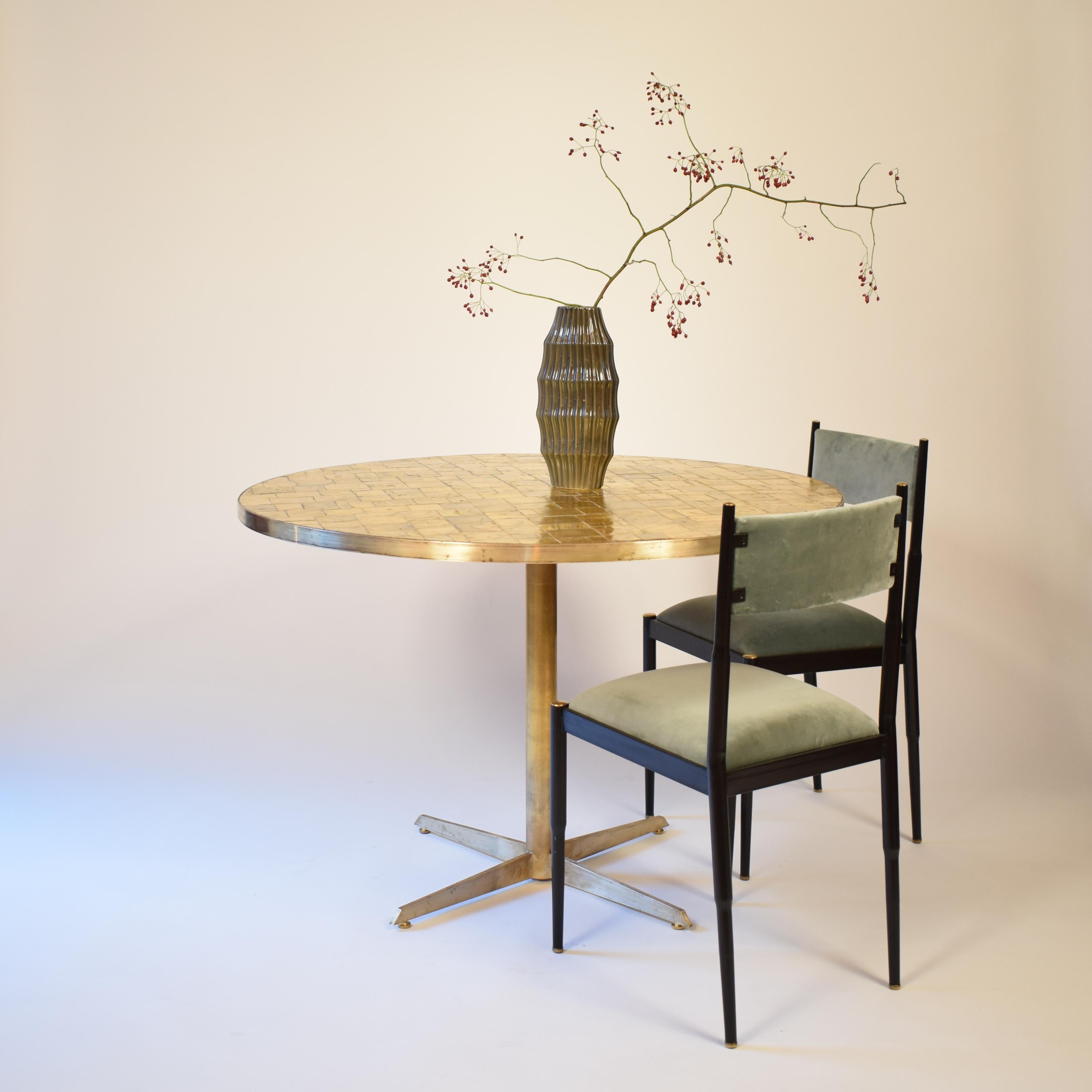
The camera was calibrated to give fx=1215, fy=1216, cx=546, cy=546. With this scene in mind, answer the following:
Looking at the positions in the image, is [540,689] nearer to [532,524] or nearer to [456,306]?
[532,524]

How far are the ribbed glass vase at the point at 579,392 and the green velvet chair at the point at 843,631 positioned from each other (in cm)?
53

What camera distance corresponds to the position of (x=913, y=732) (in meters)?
2.95

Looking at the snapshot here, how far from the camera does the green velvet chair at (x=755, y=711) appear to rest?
195cm

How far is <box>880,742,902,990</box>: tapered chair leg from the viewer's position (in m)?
2.22

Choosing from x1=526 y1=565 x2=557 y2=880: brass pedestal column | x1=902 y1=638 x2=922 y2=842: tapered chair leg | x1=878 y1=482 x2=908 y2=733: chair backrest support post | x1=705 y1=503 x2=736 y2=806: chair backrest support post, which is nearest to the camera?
x1=705 y1=503 x2=736 y2=806: chair backrest support post

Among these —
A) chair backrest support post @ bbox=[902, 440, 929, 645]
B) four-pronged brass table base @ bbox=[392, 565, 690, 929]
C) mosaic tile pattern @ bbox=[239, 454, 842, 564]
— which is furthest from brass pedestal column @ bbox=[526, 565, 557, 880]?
chair backrest support post @ bbox=[902, 440, 929, 645]

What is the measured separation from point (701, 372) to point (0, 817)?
2553 millimetres

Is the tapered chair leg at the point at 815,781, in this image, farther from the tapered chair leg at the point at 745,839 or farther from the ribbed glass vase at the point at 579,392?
the ribbed glass vase at the point at 579,392

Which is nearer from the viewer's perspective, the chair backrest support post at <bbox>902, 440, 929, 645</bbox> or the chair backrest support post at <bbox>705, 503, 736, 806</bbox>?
the chair backrest support post at <bbox>705, 503, 736, 806</bbox>

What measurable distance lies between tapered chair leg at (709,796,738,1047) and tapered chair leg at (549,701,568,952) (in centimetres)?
35

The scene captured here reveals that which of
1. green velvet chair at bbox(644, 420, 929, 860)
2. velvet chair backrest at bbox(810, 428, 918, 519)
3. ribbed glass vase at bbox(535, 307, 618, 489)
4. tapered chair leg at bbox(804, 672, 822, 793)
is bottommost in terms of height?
tapered chair leg at bbox(804, 672, 822, 793)

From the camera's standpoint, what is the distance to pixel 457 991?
7.38ft

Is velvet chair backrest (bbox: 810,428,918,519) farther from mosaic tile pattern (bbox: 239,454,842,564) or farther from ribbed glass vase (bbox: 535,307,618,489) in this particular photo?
ribbed glass vase (bbox: 535,307,618,489)

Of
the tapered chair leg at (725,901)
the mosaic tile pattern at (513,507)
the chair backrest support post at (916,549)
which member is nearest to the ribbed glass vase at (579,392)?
the mosaic tile pattern at (513,507)
